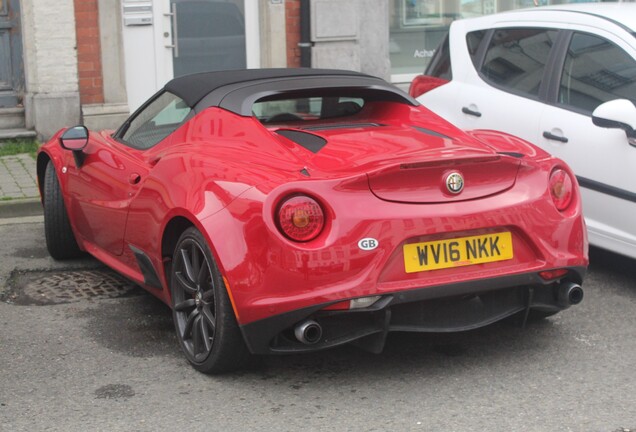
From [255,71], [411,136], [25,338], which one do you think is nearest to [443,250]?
[411,136]

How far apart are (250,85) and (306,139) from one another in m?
0.54

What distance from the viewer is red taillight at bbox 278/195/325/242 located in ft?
13.8

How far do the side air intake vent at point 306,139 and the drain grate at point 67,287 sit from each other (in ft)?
5.32

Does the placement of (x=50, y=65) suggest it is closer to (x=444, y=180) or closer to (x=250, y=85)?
(x=250, y=85)

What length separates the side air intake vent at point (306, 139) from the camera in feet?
15.5

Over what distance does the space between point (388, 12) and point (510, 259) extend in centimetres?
875

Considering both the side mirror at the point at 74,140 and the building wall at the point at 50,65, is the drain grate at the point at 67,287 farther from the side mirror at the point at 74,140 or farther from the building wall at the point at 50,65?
the building wall at the point at 50,65

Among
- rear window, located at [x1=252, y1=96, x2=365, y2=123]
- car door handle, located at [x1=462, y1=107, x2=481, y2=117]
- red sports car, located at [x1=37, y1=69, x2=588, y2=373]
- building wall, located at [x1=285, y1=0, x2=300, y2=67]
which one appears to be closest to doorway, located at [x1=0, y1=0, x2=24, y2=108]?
building wall, located at [x1=285, y1=0, x2=300, y2=67]

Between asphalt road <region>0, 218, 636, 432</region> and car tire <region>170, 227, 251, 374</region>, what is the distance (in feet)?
0.31

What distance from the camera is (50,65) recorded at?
10.9 metres

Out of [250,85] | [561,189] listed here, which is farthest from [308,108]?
[561,189]

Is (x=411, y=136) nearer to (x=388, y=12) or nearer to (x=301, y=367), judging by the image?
(x=301, y=367)

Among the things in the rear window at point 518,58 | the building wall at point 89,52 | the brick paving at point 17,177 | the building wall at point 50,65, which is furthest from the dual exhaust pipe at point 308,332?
the building wall at point 89,52

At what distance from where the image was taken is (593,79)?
6.29m
